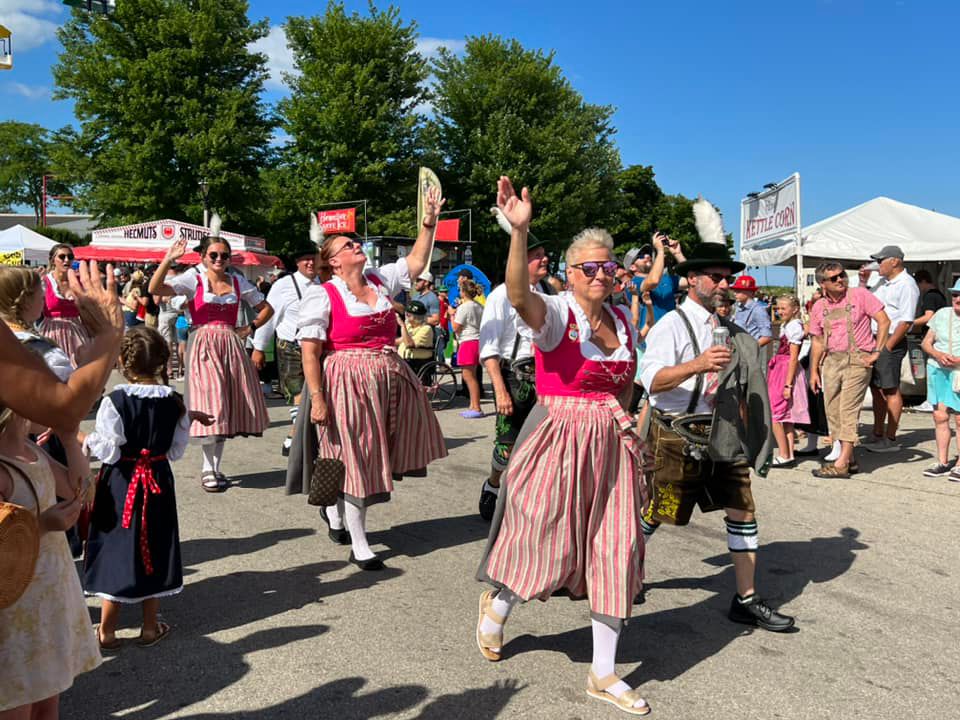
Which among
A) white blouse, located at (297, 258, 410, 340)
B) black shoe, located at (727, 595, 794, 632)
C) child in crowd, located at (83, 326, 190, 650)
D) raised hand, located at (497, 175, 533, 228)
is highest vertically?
raised hand, located at (497, 175, 533, 228)

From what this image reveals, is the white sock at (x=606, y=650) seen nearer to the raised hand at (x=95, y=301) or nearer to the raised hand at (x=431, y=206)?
the raised hand at (x=95, y=301)

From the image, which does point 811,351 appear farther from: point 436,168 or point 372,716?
point 436,168

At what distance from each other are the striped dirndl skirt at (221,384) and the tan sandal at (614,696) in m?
4.66

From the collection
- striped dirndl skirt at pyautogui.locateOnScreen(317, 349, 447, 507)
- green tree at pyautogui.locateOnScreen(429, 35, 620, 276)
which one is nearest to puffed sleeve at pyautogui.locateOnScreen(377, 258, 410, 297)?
striped dirndl skirt at pyautogui.locateOnScreen(317, 349, 447, 507)

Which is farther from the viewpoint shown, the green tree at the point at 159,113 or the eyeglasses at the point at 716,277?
the green tree at the point at 159,113

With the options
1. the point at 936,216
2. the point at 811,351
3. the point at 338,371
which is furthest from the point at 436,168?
the point at 338,371

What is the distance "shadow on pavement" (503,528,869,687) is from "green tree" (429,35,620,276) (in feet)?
123

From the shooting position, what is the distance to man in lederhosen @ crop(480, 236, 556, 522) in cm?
582

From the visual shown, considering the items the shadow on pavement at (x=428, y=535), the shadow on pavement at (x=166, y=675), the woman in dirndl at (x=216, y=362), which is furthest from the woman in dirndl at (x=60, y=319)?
the shadow on pavement at (x=166, y=675)

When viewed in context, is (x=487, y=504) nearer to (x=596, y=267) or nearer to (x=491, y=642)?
(x=491, y=642)

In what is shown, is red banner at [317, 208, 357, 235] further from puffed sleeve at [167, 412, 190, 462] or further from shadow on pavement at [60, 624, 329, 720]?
shadow on pavement at [60, 624, 329, 720]

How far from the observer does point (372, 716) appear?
10.8 feet

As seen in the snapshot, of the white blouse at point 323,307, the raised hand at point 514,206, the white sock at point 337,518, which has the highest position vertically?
the raised hand at point 514,206

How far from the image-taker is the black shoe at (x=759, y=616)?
4.24m
